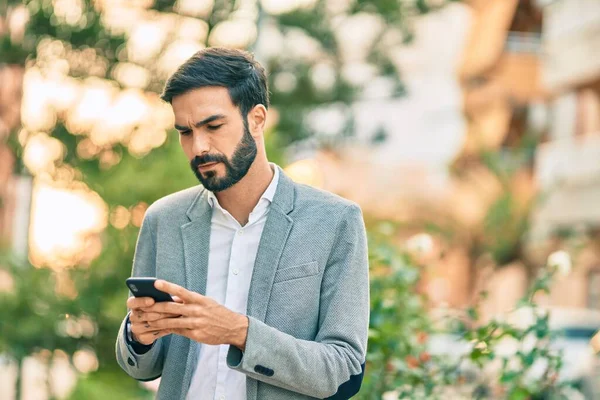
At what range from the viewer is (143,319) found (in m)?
2.49

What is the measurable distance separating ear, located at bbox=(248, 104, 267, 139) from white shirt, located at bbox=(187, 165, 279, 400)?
15cm

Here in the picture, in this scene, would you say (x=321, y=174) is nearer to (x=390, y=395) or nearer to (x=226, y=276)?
(x=390, y=395)

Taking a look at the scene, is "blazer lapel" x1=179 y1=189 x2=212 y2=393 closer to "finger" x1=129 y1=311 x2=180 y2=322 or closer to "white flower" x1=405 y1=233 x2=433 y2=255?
"finger" x1=129 y1=311 x2=180 y2=322

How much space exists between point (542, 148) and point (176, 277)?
26420 mm

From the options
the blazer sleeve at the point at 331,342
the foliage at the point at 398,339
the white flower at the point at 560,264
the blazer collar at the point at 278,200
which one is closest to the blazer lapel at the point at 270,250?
the blazer collar at the point at 278,200

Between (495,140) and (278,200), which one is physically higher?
(278,200)

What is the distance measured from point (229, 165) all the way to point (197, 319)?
440mm

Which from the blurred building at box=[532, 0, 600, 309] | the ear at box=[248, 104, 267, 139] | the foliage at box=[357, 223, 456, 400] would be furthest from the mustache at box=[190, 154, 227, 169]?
the blurred building at box=[532, 0, 600, 309]

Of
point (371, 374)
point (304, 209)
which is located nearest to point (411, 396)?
point (371, 374)

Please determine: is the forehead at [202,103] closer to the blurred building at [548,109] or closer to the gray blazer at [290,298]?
the gray blazer at [290,298]

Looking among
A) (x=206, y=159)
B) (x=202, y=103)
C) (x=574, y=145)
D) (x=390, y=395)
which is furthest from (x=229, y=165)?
(x=574, y=145)

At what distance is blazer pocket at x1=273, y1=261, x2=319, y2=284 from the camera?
2.67m

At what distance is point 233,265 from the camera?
2.74m

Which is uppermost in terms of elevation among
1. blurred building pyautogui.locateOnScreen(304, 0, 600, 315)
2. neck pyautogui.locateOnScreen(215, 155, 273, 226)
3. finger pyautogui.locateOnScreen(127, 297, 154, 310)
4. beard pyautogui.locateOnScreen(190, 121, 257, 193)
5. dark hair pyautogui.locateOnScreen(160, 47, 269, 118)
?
dark hair pyautogui.locateOnScreen(160, 47, 269, 118)
